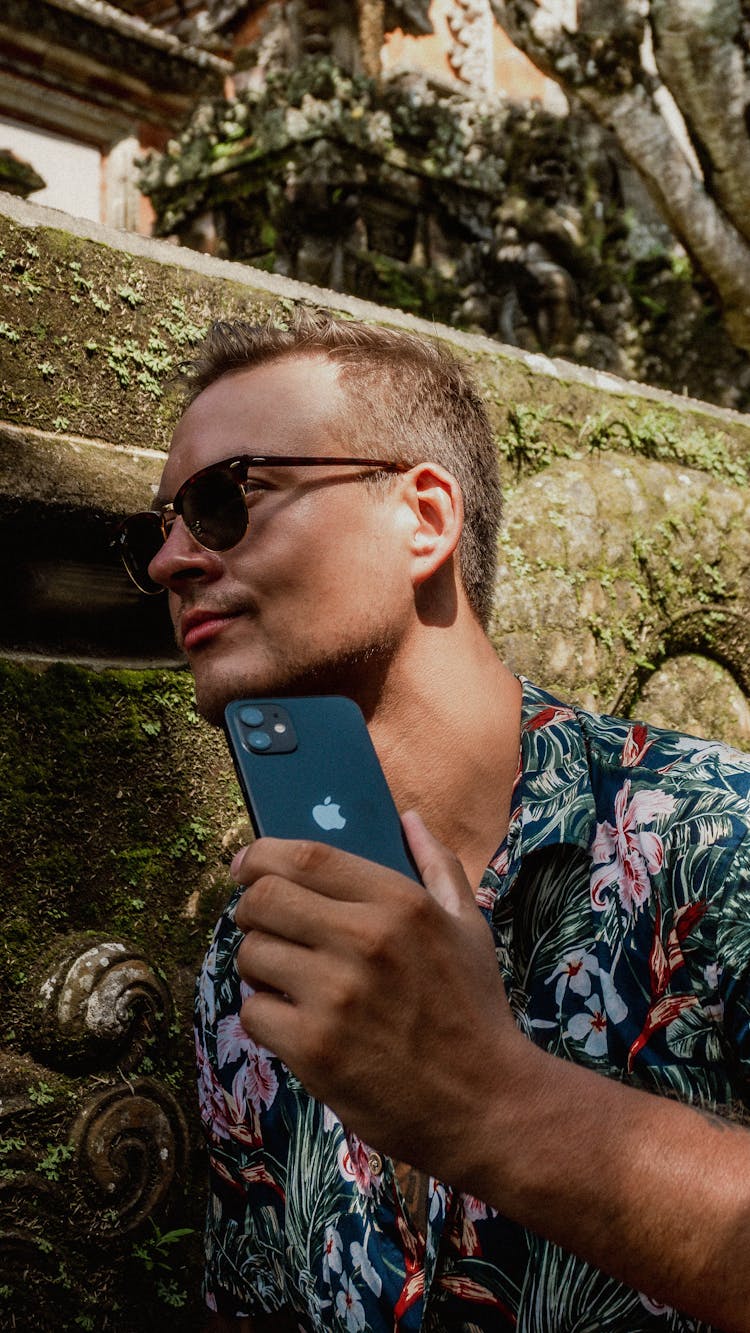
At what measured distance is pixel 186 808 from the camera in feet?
7.13

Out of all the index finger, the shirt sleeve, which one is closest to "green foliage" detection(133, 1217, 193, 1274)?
the shirt sleeve

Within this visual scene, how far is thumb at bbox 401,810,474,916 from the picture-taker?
3.72ft

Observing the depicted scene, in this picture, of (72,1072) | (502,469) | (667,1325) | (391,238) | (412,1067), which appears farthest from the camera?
(391,238)

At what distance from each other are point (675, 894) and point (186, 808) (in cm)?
100

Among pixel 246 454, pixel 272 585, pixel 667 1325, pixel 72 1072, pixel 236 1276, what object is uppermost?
pixel 246 454

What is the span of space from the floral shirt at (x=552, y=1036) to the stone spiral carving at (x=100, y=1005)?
0.17m

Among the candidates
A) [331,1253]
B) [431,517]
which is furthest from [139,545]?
[331,1253]

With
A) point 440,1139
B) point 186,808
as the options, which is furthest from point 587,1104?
point 186,808

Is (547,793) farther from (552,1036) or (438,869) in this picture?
(438,869)

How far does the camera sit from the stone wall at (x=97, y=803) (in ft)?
6.17

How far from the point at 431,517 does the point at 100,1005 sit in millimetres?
927

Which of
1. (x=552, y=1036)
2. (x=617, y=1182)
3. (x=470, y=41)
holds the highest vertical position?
(x=617, y=1182)

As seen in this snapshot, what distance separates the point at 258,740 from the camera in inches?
51.9

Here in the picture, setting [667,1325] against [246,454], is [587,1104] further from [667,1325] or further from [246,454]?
[246,454]
